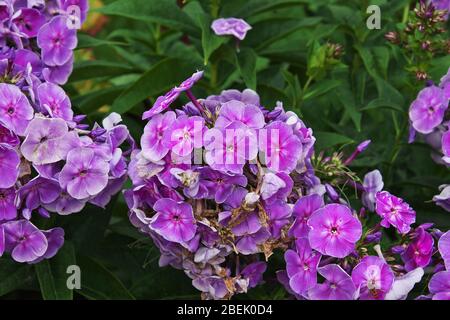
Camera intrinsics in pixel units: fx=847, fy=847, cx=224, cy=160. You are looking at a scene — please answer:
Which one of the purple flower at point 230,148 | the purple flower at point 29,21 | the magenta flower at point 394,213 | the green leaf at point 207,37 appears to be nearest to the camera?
the purple flower at point 230,148

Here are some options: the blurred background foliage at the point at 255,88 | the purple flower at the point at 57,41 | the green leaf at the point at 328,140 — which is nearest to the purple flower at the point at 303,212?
the blurred background foliage at the point at 255,88

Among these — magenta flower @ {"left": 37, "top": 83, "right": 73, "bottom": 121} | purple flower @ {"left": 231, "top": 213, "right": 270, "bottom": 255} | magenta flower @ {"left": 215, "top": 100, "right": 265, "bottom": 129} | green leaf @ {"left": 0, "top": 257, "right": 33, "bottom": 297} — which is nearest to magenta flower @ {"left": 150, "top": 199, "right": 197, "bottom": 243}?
purple flower @ {"left": 231, "top": 213, "right": 270, "bottom": 255}

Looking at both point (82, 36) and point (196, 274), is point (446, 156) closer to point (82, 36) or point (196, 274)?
point (196, 274)

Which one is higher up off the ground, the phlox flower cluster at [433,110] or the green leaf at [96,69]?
the phlox flower cluster at [433,110]

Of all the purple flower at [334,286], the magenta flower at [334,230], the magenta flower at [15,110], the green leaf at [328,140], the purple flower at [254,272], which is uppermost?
the magenta flower at [15,110]

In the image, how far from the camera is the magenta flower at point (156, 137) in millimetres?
1673

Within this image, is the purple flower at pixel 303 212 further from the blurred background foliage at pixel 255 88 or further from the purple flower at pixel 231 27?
the purple flower at pixel 231 27

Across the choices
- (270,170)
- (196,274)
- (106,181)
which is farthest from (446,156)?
(106,181)

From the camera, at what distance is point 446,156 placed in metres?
1.80

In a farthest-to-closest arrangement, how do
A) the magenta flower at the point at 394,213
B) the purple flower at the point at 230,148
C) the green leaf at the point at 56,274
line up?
the green leaf at the point at 56,274 → the magenta flower at the point at 394,213 → the purple flower at the point at 230,148

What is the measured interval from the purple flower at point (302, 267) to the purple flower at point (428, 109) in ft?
1.55

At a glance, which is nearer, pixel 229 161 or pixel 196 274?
pixel 229 161

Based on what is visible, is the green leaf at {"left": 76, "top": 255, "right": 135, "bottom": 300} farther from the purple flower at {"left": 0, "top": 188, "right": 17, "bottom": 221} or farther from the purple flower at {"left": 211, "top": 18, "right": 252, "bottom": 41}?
the purple flower at {"left": 211, "top": 18, "right": 252, "bottom": 41}

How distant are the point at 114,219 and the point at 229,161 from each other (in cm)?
94
